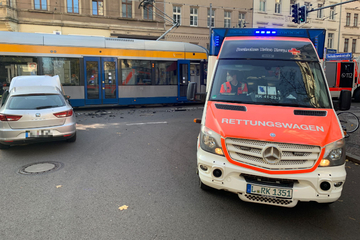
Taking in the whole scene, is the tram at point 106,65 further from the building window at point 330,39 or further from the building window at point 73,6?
the building window at point 330,39

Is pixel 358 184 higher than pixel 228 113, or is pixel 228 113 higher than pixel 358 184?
pixel 228 113

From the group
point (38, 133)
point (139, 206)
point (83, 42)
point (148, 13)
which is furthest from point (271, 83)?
point (148, 13)

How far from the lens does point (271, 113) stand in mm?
4020

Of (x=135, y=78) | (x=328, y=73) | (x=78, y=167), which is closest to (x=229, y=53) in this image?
(x=78, y=167)

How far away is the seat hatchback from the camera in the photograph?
264 inches

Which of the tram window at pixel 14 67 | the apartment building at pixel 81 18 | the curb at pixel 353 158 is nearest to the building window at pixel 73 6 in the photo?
the apartment building at pixel 81 18

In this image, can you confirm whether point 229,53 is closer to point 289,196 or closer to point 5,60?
point 289,196

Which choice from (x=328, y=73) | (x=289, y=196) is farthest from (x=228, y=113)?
(x=328, y=73)

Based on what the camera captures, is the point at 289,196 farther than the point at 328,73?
No

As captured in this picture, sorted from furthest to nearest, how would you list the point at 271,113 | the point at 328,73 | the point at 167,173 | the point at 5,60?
the point at 328,73 → the point at 5,60 → the point at 167,173 → the point at 271,113

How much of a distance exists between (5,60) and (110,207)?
39.1 feet

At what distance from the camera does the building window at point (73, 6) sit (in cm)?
2631

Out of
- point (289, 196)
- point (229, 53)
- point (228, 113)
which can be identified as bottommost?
point (289, 196)

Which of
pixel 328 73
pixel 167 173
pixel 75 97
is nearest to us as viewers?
pixel 167 173
